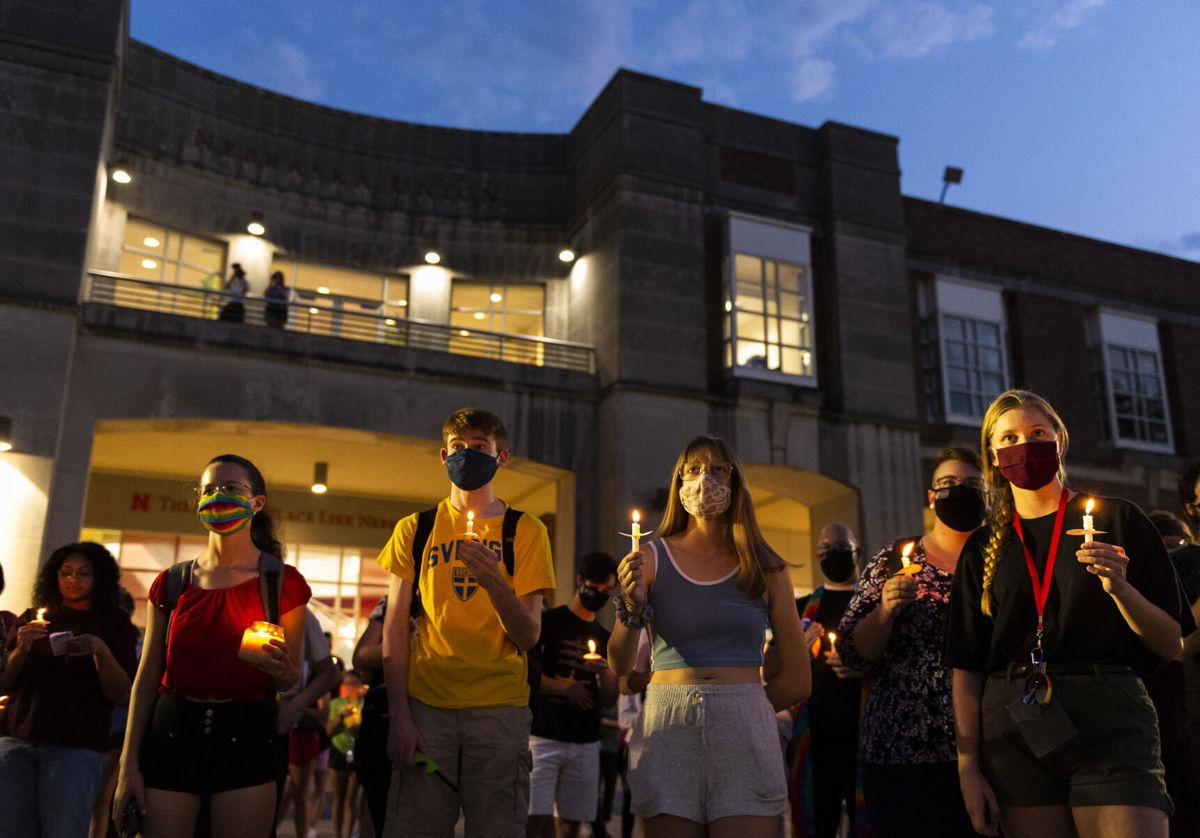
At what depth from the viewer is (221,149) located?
64.8 feet

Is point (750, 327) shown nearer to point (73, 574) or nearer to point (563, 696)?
point (563, 696)

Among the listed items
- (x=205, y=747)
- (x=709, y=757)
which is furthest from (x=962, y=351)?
(x=205, y=747)

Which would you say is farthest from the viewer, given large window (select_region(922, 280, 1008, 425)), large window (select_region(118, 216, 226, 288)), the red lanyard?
large window (select_region(922, 280, 1008, 425))

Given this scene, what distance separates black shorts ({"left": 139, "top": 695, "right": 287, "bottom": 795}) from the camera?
4.09m

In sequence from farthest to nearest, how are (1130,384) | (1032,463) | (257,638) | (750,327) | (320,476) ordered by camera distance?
(1130,384), (750,327), (320,476), (257,638), (1032,463)

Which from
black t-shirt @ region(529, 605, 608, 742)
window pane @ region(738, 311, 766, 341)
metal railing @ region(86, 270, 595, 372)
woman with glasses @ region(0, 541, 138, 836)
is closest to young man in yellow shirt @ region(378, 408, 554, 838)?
woman with glasses @ region(0, 541, 138, 836)

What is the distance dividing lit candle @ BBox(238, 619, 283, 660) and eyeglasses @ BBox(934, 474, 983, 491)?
119 inches

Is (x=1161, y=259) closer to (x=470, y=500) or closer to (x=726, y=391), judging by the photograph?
(x=726, y=391)

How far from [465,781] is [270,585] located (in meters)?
1.22

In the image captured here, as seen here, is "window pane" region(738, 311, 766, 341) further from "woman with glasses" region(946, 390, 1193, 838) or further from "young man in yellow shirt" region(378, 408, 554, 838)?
"woman with glasses" region(946, 390, 1193, 838)

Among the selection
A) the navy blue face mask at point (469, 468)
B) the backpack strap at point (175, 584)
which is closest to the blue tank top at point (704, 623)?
the navy blue face mask at point (469, 468)

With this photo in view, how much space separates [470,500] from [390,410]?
13516 mm

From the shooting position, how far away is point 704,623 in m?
3.91

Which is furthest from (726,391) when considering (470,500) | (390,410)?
(470,500)
